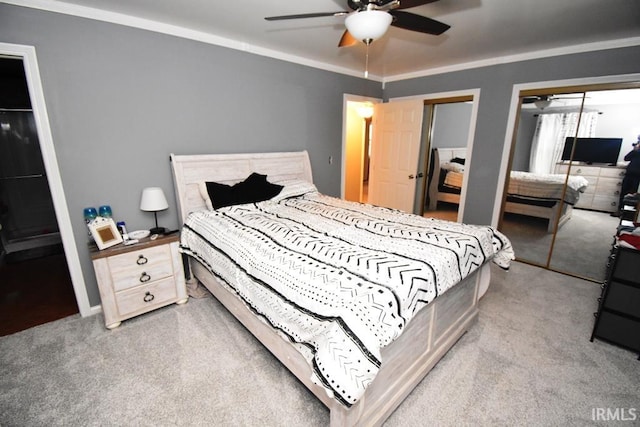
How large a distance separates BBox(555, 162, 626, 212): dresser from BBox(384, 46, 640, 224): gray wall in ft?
2.46

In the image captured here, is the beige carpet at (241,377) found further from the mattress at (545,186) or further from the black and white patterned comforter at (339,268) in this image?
the mattress at (545,186)

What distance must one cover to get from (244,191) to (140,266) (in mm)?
1156

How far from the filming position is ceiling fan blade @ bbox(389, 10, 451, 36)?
1.66 meters

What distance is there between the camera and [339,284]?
1.37 m

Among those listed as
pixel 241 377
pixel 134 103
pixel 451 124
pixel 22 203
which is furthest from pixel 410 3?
pixel 22 203

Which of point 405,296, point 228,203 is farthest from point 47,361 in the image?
point 405,296

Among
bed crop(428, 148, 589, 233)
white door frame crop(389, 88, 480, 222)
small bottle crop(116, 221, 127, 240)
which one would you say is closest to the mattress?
bed crop(428, 148, 589, 233)

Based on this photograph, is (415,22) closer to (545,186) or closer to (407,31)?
(407,31)

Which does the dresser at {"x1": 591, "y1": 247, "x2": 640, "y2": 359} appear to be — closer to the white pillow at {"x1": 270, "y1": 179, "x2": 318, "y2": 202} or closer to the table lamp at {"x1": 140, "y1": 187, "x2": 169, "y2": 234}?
the white pillow at {"x1": 270, "y1": 179, "x2": 318, "y2": 202}

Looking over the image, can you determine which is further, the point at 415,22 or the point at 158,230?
the point at 158,230

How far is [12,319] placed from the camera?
94.9 inches

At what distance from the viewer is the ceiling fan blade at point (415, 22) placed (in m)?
1.66

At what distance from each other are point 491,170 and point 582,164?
0.87 meters

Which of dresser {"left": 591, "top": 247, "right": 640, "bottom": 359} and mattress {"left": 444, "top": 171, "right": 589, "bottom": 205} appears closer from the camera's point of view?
dresser {"left": 591, "top": 247, "right": 640, "bottom": 359}
